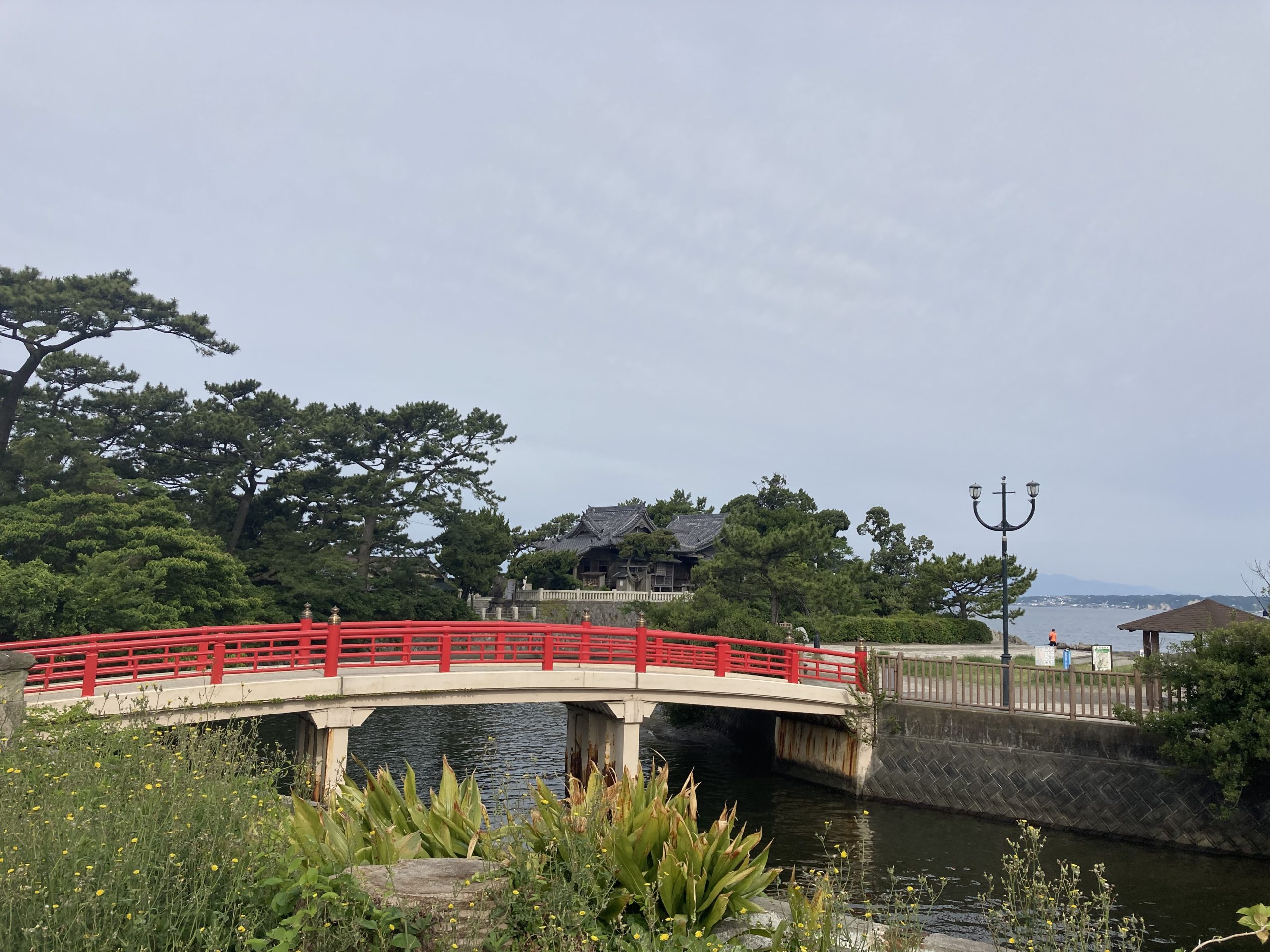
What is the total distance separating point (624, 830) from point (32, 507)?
99.1 ft

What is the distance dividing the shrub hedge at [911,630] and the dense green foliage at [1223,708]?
17504 millimetres

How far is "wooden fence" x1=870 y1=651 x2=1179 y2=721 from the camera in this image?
15.1m

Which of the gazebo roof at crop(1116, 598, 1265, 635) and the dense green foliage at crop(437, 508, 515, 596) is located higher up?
the dense green foliage at crop(437, 508, 515, 596)

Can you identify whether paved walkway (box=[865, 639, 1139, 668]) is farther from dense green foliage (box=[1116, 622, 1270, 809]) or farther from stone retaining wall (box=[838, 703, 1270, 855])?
dense green foliage (box=[1116, 622, 1270, 809])

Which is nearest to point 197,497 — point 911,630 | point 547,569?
point 547,569

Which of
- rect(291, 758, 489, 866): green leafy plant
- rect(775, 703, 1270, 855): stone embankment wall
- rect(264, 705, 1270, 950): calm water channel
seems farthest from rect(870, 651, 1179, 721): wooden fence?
rect(291, 758, 489, 866): green leafy plant

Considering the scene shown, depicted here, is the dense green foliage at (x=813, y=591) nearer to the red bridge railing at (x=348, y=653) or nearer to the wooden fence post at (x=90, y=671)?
the red bridge railing at (x=348, y=653)

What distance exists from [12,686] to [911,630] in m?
33.1

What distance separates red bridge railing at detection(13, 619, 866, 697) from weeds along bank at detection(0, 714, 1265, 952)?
8.05 m

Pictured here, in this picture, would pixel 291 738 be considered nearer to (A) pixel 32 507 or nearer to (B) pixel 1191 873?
(A) pixel 32 507

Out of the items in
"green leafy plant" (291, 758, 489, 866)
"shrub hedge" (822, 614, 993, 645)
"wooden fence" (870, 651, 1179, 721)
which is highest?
"shrub hedge" (822, 614, 993, 645)

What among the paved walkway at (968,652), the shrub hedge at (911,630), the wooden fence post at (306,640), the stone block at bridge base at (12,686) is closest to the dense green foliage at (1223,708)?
the wooden fence post at (306,640)

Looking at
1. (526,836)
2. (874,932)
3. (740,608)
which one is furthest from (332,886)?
(740,608)

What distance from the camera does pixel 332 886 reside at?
489cm
